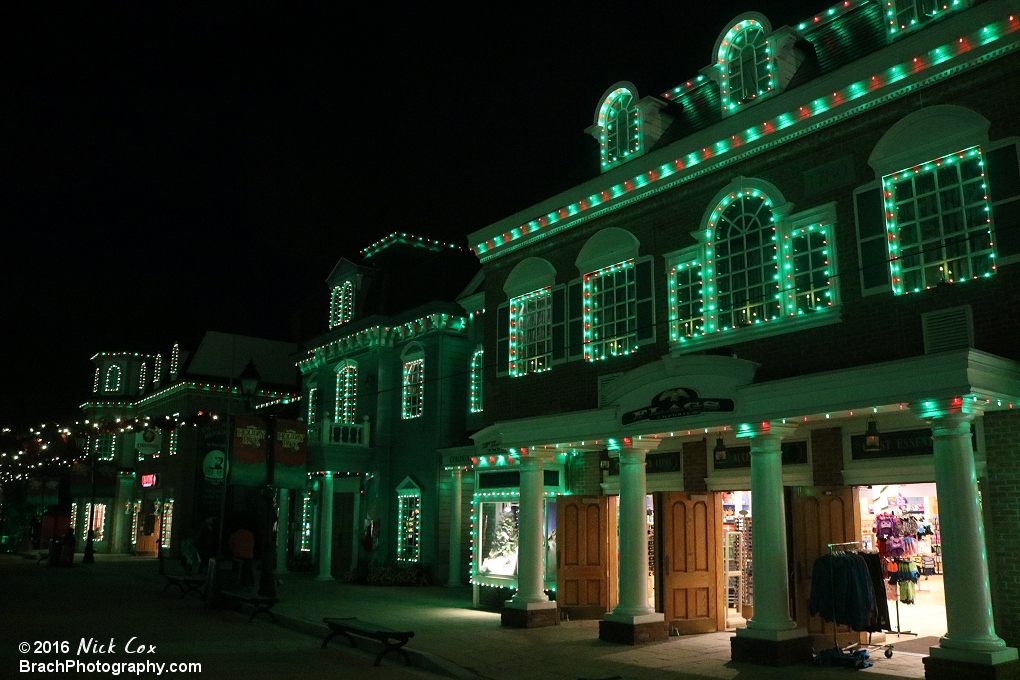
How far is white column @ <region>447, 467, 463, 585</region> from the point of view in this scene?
22906 mm

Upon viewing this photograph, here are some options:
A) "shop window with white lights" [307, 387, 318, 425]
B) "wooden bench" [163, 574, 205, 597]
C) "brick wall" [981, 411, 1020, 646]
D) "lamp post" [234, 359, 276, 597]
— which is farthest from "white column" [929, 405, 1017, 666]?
"shop window with white lights" [307, 387, 318, 425]

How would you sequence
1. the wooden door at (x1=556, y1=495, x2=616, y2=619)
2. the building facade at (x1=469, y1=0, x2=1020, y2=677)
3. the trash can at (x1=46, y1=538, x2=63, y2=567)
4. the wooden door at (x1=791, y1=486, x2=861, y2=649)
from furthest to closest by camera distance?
1. the trash can at (x1=46, y1=538, x2=63, y2=567)
2. the wooden door at (x1=556, y1=495, x2=616, y2=619)
3. the wooden door at (x1=791, y1=486, x2=861, y2=649)
4. the building facade at (x1=469, y1=0, x2=1020, y2=677)

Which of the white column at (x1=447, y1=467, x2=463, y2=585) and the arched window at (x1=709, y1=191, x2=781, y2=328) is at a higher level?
the arched window at (x1=709, y1=191, x2=781, y2=328)

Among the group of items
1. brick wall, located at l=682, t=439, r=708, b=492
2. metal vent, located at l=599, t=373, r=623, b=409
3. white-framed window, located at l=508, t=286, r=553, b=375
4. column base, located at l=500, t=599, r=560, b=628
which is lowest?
column base, located at l=500, t=599, r=560, b=628

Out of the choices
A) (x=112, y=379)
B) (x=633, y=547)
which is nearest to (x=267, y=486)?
(x=633, y=547)

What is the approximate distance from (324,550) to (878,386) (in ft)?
64.8

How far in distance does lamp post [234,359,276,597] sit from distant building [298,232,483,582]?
5.67 meters

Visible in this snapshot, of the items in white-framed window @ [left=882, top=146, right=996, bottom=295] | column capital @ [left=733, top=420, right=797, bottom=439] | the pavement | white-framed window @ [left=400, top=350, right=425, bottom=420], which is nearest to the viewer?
white-framed window @ [left=882, top=146, right=996, bottom=295]

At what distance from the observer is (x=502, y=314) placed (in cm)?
1738

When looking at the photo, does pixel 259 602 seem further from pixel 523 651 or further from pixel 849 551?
pixel 849 551

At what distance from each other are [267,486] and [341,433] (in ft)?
24.6

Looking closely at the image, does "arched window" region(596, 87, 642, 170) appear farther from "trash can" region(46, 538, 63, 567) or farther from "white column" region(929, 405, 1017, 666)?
"trash can" region(46, 538, 63, 567)

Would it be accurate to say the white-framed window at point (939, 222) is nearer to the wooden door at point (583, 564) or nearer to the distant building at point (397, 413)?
the wooden door at point (583, 564)

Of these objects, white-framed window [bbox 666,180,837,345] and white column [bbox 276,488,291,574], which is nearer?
white-framed window [bbox 666,180,837,345]
